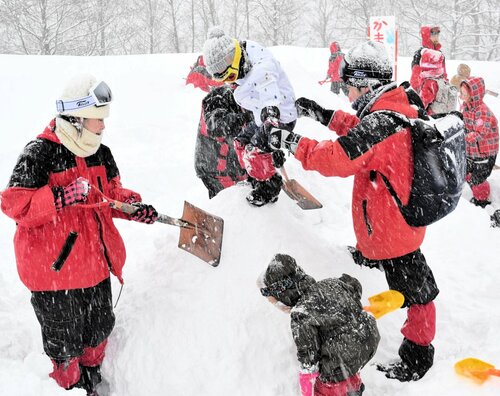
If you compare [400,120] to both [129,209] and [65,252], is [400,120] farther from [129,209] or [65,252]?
[65,252]

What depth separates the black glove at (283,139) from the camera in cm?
269

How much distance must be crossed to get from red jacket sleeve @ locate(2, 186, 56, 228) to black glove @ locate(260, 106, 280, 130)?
1.36 m

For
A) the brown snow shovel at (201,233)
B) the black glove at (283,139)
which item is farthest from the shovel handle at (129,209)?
the black glove at (283,139)

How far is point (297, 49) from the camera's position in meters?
18.5

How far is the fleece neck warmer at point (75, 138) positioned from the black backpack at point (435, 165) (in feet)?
5.44

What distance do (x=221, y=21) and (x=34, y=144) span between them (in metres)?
38.3

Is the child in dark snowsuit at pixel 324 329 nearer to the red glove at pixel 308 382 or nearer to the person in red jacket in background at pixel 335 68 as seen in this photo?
the red glove at pixel 308 382

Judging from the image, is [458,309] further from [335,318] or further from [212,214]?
[212,214]

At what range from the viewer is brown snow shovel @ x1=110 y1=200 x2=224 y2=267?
3182mm

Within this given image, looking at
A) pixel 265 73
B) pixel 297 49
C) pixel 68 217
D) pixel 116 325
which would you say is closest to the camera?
pixel 68 217

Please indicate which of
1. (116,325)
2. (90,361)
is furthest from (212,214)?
(90,361)

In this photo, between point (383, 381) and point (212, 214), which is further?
point (212, 214)

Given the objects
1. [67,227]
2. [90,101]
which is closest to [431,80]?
[90,101]

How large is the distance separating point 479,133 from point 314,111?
4036 millimetres
